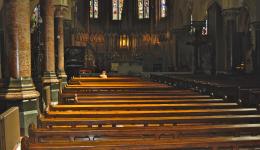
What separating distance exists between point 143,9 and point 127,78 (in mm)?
19785

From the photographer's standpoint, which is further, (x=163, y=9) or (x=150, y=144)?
(x=163, y=9)

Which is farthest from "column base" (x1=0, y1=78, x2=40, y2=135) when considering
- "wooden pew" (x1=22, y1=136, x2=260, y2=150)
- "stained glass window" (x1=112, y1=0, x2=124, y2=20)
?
"stained glass window" (x1=112, y1=0, x2=124, y2=20)

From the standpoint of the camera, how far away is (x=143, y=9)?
117ft

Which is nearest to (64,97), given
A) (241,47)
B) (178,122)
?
(178,122)

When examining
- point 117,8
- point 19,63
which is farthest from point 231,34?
point 117,8

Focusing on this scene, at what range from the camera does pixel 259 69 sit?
806 inches

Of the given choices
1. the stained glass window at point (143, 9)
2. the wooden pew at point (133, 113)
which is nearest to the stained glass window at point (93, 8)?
the stained glass window at point (143, 9)

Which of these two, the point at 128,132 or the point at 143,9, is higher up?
the point at 143,9

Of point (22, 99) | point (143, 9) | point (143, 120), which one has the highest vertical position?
point (143, 9)

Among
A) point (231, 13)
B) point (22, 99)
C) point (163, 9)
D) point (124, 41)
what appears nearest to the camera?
point (22, 99)

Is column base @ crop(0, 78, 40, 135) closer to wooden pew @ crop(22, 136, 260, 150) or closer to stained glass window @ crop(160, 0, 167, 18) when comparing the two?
wooden pew @ crop(22, 136, 260, 150)

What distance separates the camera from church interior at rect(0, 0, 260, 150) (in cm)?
443

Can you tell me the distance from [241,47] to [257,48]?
16.3 ft

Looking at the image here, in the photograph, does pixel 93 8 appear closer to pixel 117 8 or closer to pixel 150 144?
pixel 117 8
